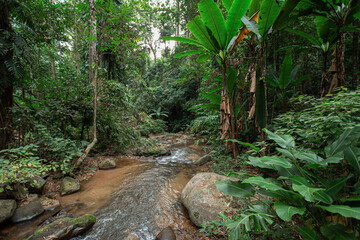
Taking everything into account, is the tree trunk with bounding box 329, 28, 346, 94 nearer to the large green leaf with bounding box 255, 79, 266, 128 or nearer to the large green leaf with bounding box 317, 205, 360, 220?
the large green leaf with bounding box 255, 79, 266, 128

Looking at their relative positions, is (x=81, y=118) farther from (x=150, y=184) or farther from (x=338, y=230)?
(x=338, y=230)

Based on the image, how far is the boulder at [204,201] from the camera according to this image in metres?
2.38

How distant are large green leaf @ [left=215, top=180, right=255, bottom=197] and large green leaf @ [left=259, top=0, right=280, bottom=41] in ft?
9.93

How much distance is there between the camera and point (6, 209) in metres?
2.39

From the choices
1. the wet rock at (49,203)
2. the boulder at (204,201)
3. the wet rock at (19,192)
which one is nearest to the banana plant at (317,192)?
the boulder at (204,201)

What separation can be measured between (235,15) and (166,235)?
14.0ft

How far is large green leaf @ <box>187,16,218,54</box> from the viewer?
10.2 feet

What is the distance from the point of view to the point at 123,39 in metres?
5.45

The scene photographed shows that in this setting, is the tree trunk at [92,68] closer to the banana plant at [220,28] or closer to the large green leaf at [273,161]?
the banana plant at [220,28]

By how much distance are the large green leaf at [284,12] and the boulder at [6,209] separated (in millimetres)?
5878

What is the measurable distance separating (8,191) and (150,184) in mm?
2786

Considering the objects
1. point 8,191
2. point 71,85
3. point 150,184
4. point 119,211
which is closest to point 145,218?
point 119,211

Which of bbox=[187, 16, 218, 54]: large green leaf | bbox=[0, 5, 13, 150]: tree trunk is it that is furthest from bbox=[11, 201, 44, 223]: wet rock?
bbox=[187, 16, 218, 54]: large green leaf

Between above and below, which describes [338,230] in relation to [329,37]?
below
